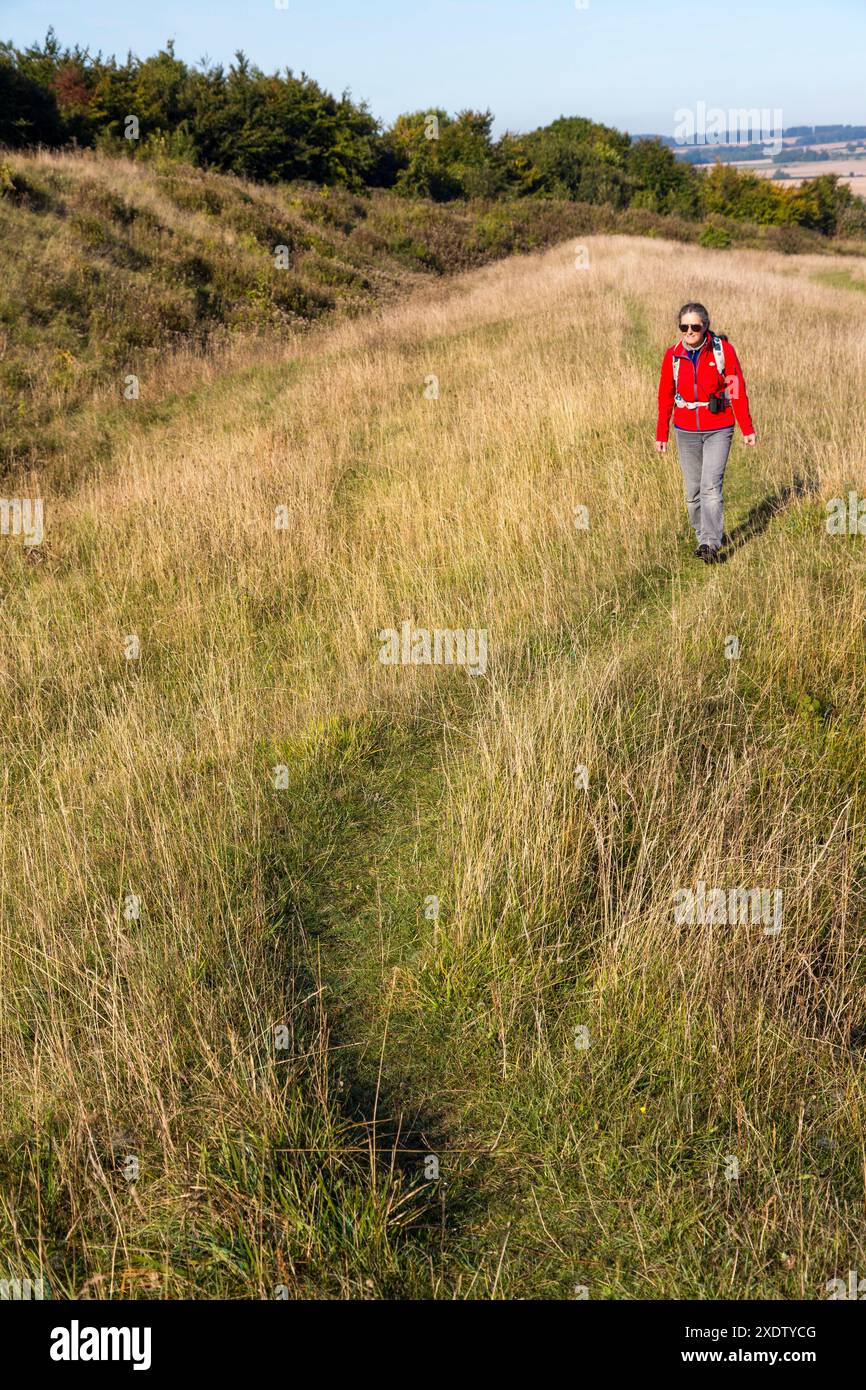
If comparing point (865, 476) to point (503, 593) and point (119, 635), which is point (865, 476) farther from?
point (119, 635)

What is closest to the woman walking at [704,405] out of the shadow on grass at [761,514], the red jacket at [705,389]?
the red jacket at [705,389]

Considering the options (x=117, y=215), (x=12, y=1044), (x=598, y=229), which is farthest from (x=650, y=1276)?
(x=598, y=229)

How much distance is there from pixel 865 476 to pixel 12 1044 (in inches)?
284

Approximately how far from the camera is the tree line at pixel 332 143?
83.5ft

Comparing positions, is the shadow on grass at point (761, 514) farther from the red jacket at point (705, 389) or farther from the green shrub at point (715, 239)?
the green shrub at point (715, 239)

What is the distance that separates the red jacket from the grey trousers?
68 millimetres

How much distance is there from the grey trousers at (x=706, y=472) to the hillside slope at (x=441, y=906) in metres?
0.40

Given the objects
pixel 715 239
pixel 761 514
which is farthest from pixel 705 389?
pixel 715 239

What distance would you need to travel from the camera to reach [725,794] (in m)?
4.10

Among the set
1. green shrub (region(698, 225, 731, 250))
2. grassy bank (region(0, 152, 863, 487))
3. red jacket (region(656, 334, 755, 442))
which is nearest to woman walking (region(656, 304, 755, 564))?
red jacket (region(656, 334, 755, 442))

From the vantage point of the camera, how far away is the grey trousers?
6.52m

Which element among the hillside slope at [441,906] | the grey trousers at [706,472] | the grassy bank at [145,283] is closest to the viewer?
the hillside slope at [441,906]

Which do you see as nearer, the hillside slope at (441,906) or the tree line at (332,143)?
Answer: the hillside slope at (441,906)
